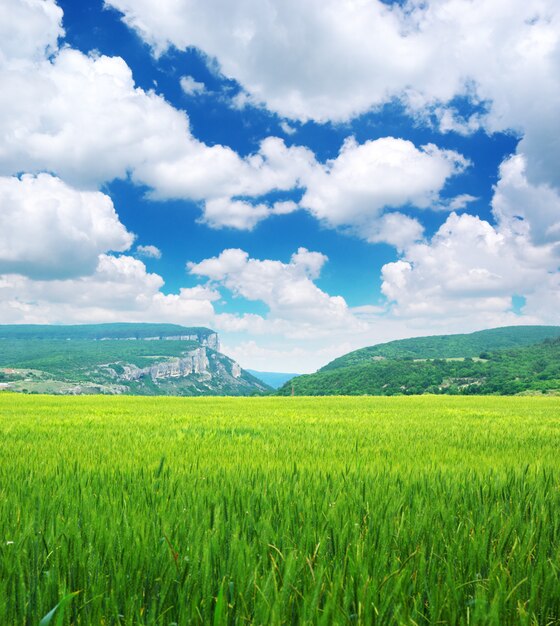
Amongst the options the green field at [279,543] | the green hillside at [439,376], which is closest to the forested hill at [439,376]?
the green hillside at [439,376]

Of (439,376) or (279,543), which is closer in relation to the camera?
(279,543)

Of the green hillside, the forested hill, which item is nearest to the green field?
the forested hill

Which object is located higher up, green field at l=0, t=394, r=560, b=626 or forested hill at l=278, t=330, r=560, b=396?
green field at l=0, t=394, r=560, b=626

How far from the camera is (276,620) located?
1480 mm

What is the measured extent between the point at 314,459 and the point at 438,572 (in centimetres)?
372

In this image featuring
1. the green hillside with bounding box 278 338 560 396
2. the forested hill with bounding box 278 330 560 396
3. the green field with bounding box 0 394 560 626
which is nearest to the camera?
the green field with bounding box 0 394 560 626

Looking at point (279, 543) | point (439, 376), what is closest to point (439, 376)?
point (439, 376)

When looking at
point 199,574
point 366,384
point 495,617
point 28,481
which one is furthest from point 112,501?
point 366,384

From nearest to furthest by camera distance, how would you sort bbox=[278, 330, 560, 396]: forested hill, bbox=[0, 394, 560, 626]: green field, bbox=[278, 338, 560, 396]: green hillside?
bbox=[0, 394, 560, 626]: green field < bbox=[278, 338, 560, 396]: green hillside < bbox=[278, 330, 560, 396]: forested hill

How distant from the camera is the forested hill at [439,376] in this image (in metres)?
125

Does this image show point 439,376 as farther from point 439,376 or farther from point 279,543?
point 279,543

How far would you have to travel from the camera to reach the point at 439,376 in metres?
144

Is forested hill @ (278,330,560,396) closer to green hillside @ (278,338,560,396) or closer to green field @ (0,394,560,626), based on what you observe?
green hillside @ (278,338,560,396)

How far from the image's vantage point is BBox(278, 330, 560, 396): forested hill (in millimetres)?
125375
